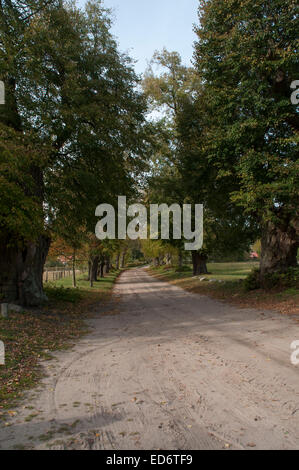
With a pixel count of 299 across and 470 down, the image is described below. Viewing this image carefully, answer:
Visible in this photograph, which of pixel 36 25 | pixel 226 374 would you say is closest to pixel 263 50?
pixel 36 25

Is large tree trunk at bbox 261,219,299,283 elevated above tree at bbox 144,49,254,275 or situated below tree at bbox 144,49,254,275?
below

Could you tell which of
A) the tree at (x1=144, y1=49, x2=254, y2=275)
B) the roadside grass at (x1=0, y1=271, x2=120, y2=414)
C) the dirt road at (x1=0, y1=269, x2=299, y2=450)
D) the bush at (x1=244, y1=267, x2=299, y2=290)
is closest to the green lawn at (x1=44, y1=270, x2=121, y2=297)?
the roadside grass at (x1=0, y1=271, x2=120, y2=414)

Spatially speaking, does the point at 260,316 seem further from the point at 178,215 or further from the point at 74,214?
the point at 178,215

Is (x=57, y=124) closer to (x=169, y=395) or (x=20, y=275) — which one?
(x=20, y=275)

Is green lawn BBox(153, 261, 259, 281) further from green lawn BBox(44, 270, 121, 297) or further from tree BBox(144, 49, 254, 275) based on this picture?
green lawn BBox(44, 270, 121, 297)

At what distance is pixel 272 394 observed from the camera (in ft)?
15.2

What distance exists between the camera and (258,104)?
12969mm

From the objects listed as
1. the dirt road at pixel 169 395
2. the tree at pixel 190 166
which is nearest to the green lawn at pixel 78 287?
the tree at pixel 190 166

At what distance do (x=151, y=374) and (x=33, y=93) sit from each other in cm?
1083

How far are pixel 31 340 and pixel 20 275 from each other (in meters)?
5.12

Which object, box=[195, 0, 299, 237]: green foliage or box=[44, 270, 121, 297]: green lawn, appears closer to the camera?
box=[195, 0, 299, 237]: green foliage

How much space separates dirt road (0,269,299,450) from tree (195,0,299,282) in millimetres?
6535

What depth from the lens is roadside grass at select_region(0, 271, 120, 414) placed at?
17.3ft

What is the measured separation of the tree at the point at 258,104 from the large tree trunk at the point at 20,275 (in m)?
8.99
